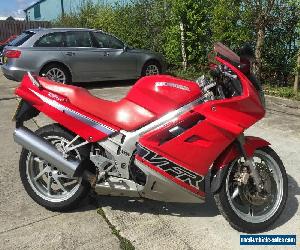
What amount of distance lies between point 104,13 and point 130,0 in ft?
7.90

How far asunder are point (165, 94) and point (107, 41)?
8681mm

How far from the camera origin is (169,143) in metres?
3.43

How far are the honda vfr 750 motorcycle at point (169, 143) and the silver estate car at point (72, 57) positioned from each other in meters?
7.20

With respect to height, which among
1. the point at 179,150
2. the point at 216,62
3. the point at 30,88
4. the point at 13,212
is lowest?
the point at 13,212

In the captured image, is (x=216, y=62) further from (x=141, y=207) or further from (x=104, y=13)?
(x=104, y=13)

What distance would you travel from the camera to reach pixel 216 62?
340cm

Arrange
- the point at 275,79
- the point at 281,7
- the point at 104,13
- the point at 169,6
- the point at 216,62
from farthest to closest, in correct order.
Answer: the point at 104,13 → the point at 169,6 → the point at 275,79 → the point at 281,7 → the point at 216,62

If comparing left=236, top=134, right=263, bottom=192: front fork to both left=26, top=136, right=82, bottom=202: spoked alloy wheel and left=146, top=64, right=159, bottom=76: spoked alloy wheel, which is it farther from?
left=146, top=64, right=159, bottom=76: spoked alloy wheel

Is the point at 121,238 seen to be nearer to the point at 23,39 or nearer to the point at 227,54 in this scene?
the point at 227,54

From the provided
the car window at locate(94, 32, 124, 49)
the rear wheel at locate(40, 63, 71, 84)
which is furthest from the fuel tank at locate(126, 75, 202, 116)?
the car window at locate(94, 32, 124, 49)

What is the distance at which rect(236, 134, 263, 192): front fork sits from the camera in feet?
11.6

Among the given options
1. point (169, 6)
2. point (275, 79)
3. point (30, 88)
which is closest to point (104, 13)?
point (169, 6)

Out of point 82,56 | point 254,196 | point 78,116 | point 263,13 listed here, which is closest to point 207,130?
point 254,196

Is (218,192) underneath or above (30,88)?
underneath
